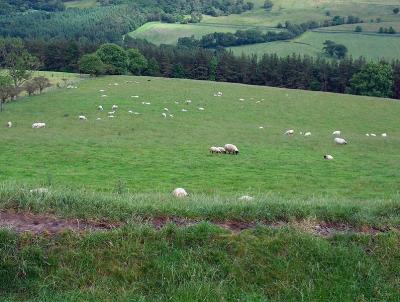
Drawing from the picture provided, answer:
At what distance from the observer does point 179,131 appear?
139 feet

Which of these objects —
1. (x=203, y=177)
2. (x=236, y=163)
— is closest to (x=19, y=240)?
(x=203, y=177)

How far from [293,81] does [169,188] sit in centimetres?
7337

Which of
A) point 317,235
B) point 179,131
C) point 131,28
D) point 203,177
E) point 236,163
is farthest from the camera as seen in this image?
point 131,28

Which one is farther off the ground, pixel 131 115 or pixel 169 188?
pixel 169 188

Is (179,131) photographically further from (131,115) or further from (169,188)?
(169,188)

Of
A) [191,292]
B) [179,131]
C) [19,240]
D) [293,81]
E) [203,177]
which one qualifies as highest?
[19,240]

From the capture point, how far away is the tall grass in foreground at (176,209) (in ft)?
32.3

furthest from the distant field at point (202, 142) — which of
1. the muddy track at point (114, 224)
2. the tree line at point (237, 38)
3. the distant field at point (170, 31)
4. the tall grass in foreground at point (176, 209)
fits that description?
the distant field at point (170, 31)

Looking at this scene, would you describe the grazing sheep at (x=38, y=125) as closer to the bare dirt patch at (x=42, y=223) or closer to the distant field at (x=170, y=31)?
the bare dirt patch at (x=42, y=223)

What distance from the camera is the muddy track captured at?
9203 millimetres

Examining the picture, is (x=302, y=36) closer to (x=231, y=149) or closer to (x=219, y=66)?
(x=219, y=66)

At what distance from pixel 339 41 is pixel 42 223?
148969 mm

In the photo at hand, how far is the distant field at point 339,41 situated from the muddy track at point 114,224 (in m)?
130

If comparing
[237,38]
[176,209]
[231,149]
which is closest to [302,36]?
[237,38]
